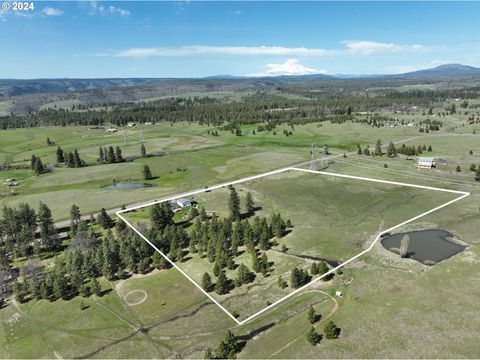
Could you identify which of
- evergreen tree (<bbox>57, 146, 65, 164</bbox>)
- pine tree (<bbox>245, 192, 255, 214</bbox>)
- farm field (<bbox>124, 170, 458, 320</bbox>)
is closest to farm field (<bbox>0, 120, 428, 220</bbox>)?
evergreen tree (<bbox>57, 146, 65, 164</bbox>)

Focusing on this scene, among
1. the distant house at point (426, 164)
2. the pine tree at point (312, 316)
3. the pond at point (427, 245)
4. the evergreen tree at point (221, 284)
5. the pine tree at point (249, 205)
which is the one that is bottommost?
the pine tree at point (312, 316)

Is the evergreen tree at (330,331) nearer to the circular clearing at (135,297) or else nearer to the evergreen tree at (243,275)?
the evergreen tree at (243,275)

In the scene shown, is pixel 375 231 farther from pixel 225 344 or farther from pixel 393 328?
pixel 225 344

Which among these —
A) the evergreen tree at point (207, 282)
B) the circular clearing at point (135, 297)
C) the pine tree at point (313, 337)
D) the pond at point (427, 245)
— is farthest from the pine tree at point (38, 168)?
the pine tree at point (313, 337)

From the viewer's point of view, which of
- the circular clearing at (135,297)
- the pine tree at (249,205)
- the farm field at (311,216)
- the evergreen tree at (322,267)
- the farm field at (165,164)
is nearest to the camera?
the farm field at (311,216)

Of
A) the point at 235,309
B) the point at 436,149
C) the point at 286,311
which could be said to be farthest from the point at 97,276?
the point at 436,149

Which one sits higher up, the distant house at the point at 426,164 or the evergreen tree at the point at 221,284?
the evergreen tree at the point at 221,284

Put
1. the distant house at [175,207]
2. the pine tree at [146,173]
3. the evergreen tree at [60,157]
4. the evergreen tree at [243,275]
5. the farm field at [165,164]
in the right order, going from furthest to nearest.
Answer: the evergreen tree at [60,157] → the pine tree at [146,173] → the farm field at [165,164] → the distant house at [175,207] → the evergreen tree at [243,275]
